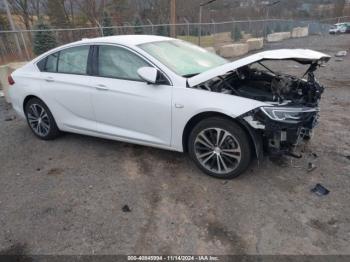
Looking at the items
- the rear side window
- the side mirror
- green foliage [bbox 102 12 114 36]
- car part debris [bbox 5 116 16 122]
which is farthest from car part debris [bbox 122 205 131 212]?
green foliage [bbox 102 12 114 36]

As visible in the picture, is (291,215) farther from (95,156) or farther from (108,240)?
(95,156)

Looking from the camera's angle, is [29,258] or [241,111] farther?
[241,111]

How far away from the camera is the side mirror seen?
3.60 meters

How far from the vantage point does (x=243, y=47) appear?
1747 cm

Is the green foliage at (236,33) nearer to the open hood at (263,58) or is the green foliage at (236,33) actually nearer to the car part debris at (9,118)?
the car part debris at (9,118)

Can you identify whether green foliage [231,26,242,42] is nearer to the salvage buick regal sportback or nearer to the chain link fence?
the chain link fence

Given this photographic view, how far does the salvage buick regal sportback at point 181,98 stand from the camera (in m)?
3.37

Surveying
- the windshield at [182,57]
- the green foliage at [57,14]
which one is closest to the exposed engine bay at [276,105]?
the windshield at [182,57]

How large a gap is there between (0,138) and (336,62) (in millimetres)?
13164

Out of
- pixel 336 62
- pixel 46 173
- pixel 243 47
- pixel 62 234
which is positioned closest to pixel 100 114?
pixel 46 173

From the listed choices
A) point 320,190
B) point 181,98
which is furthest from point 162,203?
point 320,190

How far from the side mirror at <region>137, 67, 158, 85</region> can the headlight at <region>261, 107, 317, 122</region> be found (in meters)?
1.29

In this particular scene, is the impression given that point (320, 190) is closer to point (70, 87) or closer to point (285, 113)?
point (285, 113)

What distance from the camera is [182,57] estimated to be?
13.8 feet
